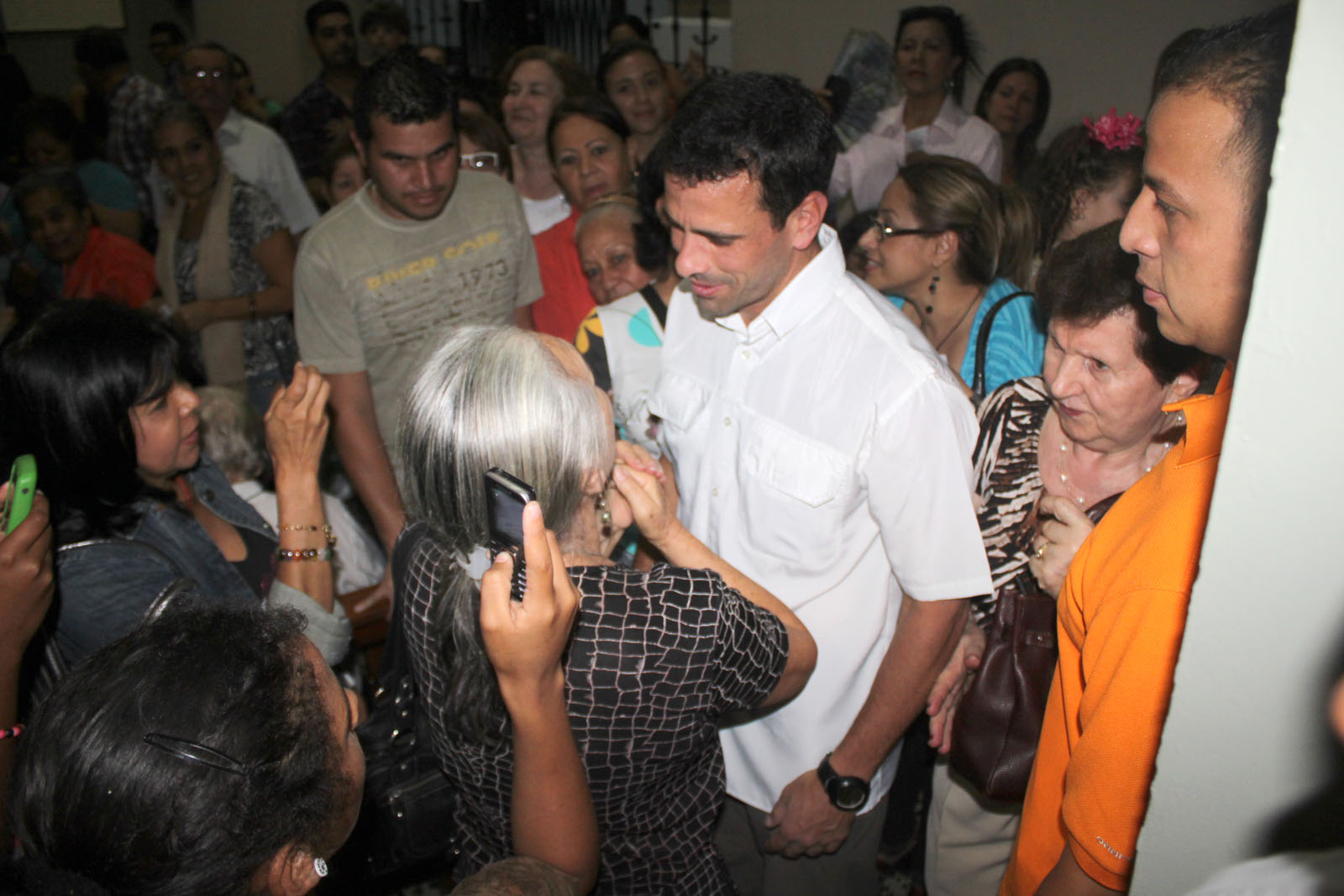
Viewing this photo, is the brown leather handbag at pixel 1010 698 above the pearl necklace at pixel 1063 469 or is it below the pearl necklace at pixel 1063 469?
below

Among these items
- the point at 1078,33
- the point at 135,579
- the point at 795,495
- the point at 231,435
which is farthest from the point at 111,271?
the point at 1078,33

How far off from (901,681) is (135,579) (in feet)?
4.93

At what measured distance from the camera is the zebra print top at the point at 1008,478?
1755 millimetres

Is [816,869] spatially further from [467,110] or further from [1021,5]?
[1021,5]

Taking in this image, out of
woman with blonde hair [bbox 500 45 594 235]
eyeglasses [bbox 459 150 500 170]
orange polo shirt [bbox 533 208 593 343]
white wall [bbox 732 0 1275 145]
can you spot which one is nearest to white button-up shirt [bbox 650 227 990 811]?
orange polo shirt [bbox 533 208 593 343]

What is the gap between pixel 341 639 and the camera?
6.28 ft

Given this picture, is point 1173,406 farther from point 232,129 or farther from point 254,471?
point 232,129

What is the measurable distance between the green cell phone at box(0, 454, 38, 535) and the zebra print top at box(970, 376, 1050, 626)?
5.78 ft

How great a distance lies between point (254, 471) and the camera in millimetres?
2510

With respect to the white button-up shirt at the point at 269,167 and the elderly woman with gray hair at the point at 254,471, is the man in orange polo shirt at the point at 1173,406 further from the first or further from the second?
the white button-up shirt at the point at 269,167

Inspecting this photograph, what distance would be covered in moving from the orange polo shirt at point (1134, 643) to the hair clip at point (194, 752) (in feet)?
3.01

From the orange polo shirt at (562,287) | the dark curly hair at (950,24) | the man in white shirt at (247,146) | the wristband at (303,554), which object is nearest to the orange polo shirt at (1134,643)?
the wristband at (303,554)

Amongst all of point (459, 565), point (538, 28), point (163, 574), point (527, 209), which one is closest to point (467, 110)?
point (527, 209)

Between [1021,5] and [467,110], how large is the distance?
336 centimetres
